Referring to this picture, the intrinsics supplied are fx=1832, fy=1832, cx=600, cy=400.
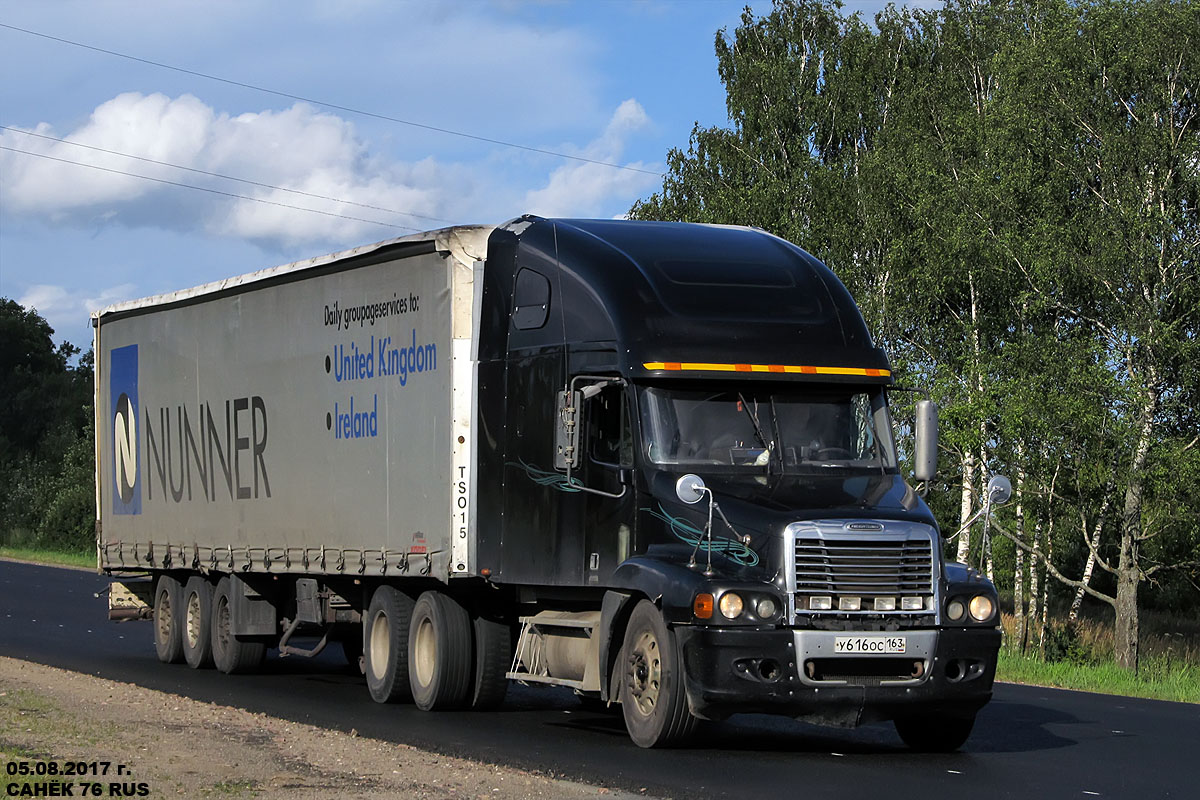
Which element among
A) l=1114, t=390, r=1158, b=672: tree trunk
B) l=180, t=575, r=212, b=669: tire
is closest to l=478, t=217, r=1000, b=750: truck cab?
l=180, t=575, r=212, b=669: tire

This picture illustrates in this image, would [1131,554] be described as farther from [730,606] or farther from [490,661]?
[730,606]

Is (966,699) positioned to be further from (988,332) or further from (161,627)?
(988,332)

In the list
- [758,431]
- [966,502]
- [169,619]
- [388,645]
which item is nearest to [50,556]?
[966,502]

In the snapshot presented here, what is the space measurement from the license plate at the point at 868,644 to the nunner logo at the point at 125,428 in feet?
40.6

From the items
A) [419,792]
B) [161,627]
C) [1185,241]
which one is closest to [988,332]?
[1185,241]

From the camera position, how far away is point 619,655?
13180mm

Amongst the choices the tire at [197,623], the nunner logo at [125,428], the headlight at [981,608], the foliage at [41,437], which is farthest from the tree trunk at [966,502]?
the foliage at [41,437]

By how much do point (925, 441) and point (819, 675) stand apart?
2.21m

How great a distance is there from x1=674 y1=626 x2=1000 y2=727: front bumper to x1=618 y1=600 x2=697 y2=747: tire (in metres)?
0.13

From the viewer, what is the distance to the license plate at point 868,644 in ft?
39.8

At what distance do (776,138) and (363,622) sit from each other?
38.0 meters

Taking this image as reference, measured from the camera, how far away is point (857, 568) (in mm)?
12273

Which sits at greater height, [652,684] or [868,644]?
[868,644]

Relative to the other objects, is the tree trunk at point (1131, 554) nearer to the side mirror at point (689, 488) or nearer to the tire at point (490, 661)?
the tire at point (490, 661)
